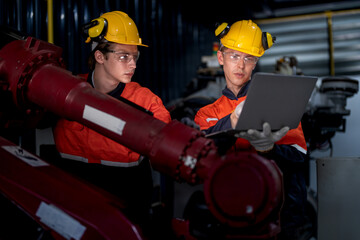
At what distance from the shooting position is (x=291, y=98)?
1.51 m

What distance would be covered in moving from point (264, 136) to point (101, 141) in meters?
0.93

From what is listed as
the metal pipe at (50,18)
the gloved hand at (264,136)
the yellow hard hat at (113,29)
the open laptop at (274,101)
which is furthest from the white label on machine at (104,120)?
the metal pipe at (50,18)

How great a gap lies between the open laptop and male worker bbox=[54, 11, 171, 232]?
635mm

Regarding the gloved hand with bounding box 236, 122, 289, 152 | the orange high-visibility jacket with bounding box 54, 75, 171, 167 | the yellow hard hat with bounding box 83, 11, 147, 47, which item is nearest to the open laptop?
the gloved hand with bounding box 236, 122, 289, 152

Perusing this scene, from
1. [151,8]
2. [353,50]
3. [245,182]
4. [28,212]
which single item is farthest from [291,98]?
[353,50]

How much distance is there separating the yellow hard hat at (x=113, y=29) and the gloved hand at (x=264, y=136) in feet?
3.25

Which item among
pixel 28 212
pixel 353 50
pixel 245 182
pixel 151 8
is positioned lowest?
pixel 28 212

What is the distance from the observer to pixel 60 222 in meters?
1.23

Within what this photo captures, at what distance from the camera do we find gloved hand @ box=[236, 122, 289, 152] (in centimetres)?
149

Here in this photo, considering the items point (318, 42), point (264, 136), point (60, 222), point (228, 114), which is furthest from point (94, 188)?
point (318, 42)

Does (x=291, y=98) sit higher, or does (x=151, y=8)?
(x=151, y=8)

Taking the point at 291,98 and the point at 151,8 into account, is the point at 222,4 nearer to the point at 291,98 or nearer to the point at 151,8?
the point at 151,8

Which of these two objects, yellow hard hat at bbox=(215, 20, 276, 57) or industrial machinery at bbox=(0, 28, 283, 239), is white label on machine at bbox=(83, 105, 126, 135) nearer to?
industrial machinery at bbox=(0, 28, 283, 239)

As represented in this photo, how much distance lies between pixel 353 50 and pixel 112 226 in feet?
20.3
